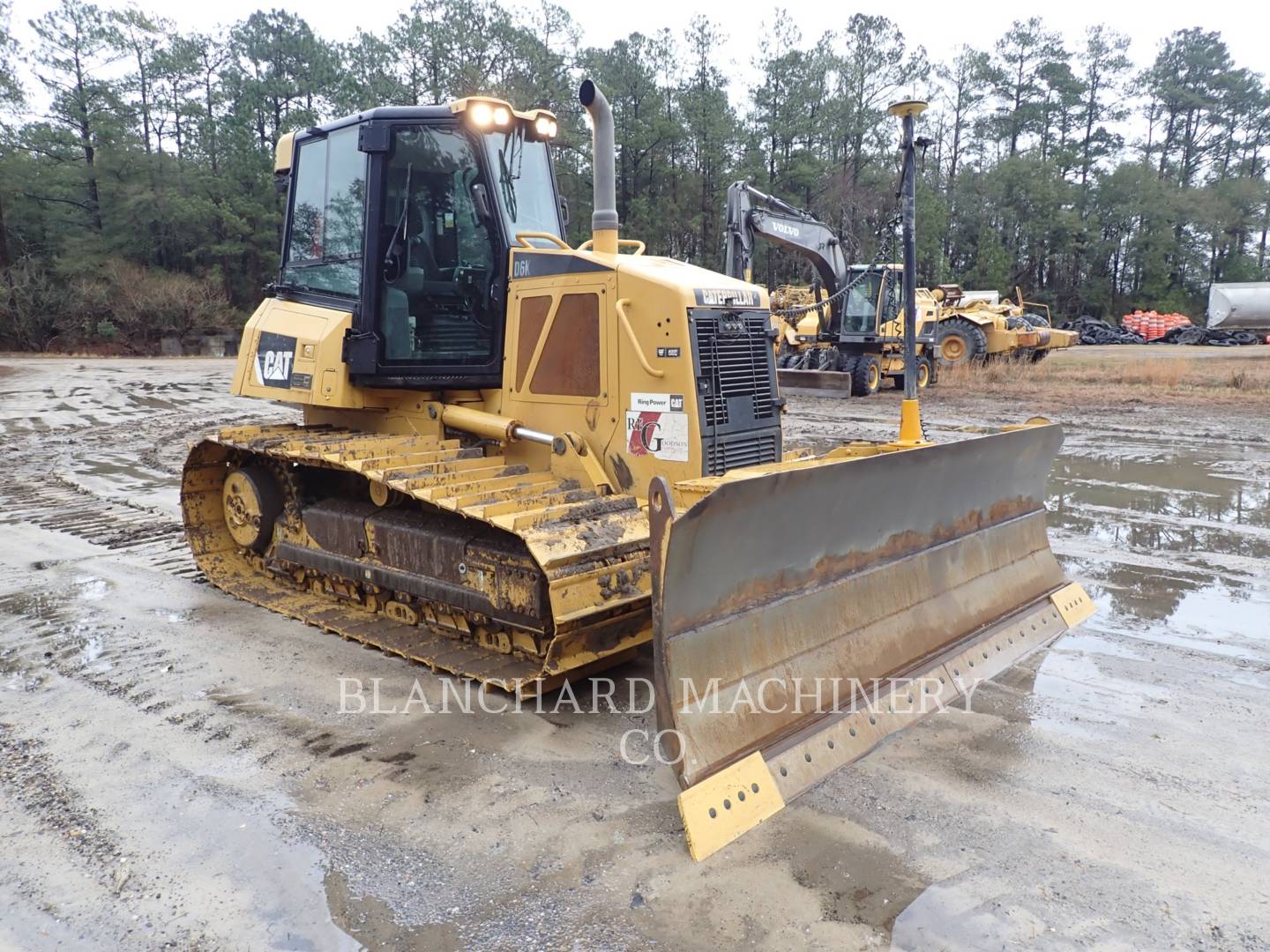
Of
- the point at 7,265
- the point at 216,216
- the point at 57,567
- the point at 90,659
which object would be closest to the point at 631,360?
the point at 90,659

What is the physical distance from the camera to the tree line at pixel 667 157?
114 ft

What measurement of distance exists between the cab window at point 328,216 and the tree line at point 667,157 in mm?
28826

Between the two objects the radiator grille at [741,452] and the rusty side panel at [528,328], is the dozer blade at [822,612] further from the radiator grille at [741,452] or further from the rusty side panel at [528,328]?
the rusty side panel at [528,328]

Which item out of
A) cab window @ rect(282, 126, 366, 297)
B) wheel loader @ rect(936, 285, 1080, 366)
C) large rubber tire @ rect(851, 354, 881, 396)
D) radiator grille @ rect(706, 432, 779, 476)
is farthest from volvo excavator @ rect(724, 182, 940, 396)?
radiator grille @ rect(706, 432, 779, 476)

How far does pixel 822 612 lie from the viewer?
11.8 feet

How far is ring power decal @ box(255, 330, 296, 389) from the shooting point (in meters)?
5.41

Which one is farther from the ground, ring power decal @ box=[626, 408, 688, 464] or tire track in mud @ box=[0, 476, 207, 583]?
ring power decal @ box=[626, 408, 688, 464]

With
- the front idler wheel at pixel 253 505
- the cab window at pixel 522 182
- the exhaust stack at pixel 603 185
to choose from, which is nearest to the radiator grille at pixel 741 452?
the exhaust stack at pixel 603 185

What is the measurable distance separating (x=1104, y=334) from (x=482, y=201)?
39282 millimetres

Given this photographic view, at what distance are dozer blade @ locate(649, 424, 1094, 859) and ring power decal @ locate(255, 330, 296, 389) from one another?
3.26 m

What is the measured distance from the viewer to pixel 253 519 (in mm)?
5660

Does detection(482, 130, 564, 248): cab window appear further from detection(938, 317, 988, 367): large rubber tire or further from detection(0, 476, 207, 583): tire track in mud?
detection(938, 317, 988, 367): large rubber tire

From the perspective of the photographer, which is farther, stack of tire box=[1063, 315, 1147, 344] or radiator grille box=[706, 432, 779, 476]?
stack of tire box=[1063, 315, 1147, 344]

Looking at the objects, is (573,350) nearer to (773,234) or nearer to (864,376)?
(773,234)
